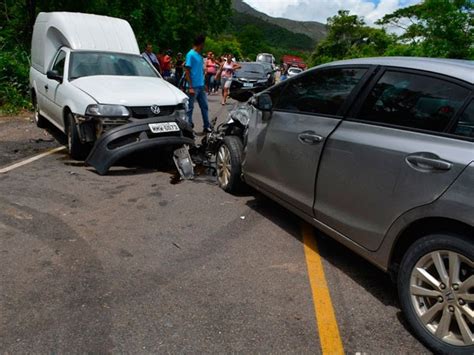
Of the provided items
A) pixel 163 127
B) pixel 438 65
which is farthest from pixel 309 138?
pixel 163 127

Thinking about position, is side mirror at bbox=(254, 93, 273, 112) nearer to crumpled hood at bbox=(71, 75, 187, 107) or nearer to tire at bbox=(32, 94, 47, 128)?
crumpled hood at bbox=(71, 75, 187, 107)

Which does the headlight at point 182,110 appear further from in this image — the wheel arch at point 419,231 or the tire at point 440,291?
the tire at point 440,291

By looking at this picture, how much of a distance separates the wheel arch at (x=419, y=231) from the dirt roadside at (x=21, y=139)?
567cm

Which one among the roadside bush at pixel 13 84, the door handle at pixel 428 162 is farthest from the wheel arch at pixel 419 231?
the roadside bush at pixel 13 84

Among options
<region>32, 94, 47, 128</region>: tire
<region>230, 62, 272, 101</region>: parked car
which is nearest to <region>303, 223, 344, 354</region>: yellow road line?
<region>32, 94, 47, 128</region>: tire

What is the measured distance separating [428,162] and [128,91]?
4813 mm

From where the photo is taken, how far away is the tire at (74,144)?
21.4ft

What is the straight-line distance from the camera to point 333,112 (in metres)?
3.65

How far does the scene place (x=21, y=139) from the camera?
8.22 meters

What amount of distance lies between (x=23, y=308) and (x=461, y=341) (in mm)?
2718

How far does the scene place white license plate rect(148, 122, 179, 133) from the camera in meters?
6.09

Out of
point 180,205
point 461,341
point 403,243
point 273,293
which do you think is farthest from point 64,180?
point 461,341

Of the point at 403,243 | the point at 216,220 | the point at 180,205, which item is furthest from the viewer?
the point at 180,205

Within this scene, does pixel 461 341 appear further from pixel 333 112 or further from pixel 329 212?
pixel 333 112
